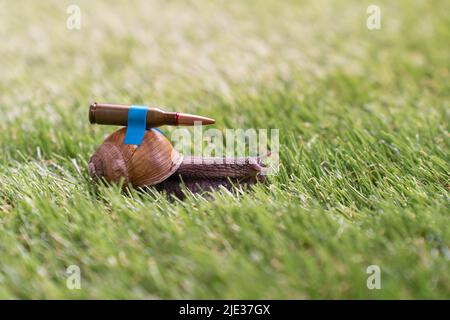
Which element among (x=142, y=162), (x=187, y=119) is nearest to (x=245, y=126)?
(x=187, y=119)

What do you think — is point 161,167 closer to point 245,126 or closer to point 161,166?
point 161,166

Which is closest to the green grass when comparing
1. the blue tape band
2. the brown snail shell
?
the brown snail shell

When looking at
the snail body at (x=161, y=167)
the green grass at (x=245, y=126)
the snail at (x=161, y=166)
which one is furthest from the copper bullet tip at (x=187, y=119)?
the green grass at (x=245, y=126)

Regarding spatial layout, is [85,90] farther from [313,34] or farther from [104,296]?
[104,296]

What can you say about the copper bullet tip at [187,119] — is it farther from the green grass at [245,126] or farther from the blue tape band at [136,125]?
the green grass at [245,126]

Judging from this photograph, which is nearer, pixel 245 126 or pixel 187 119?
pixel 187 119

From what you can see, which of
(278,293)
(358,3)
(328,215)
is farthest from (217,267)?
(358,3)
